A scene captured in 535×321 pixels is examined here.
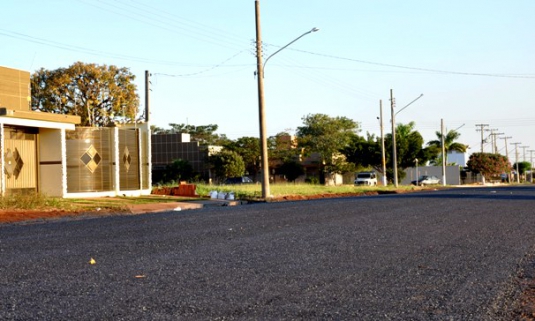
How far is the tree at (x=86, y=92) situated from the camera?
59625 mm

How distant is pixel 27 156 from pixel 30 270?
2278 centimetres

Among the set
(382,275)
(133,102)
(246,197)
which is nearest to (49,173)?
(246,197)

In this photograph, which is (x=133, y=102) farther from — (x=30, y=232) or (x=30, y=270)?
(x=30, y=270)

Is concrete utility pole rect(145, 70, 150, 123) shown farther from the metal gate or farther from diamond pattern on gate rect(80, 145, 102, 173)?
the metal gate

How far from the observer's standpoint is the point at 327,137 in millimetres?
83750

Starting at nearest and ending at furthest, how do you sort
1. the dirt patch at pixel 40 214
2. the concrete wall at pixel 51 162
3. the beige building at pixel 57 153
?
the dirt patch at pixel 40 214, the beige building at pixel 57 153, the concrete wall at pixel 51 162

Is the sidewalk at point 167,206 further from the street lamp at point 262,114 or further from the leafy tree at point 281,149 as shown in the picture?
the leafy tree at point 281,149

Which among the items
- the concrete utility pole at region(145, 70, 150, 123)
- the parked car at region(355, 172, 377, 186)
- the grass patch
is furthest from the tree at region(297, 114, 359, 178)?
the grass patch

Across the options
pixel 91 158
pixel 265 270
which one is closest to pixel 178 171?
pixel 91 158

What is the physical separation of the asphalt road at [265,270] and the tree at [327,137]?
213ft

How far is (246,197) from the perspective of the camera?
3575cm

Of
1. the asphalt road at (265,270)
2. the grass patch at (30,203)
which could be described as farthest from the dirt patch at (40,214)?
the asphalt road at (265,270)

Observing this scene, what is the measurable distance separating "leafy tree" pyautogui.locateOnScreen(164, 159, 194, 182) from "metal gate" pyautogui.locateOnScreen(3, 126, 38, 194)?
36062 millimetres

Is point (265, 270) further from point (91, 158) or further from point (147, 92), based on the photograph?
point (147, 92)
